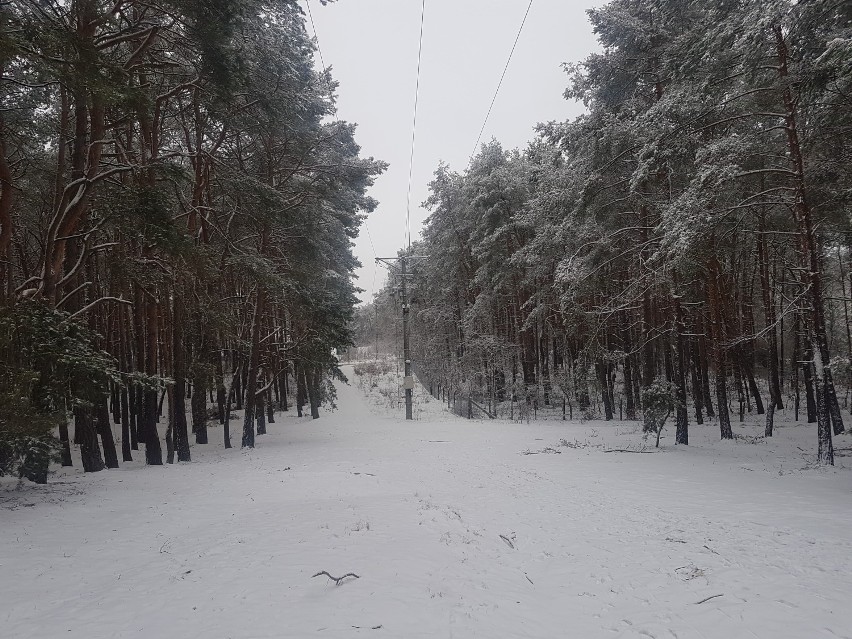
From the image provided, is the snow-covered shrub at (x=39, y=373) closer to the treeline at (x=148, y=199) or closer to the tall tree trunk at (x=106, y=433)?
the treeline at (x=148, y=199)

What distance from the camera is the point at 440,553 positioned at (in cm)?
505

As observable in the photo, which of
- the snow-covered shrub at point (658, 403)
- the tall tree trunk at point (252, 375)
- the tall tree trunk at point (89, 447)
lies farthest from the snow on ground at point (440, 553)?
the tall tree trunk at point (252, 375)

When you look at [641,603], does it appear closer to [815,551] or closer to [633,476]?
[815,551]

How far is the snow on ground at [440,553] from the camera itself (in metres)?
3.64

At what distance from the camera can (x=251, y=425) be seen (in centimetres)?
1481

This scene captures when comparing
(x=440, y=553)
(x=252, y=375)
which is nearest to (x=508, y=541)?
(x=440, y=553)

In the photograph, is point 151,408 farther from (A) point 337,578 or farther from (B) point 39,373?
(A) point 337,578

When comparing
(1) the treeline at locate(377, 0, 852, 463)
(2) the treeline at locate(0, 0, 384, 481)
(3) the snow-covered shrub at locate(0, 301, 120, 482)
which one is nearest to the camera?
(3) the snow-covered shrub at locate(0, 301, 120, 482)

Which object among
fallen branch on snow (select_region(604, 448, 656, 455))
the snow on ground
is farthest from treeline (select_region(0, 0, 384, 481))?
fallen branch on snow (select_region(604, 448, 656, 455))

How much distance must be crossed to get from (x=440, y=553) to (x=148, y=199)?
6751mm

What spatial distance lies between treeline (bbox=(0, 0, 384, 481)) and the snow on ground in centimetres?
209

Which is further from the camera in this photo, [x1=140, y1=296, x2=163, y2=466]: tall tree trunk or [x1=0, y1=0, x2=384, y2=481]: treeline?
[x1=140, y1=296, x2=163, y2=466]: tall tree trunk

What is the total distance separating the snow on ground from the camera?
3643 millimetres

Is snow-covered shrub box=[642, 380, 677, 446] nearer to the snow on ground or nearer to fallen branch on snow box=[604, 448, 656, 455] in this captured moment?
fallen branch on snow box=[604, 448, 656, 455]
